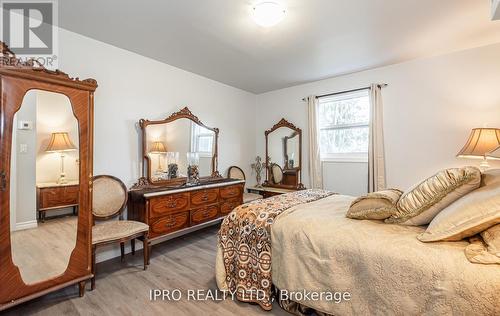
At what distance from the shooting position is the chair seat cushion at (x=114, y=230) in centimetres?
214

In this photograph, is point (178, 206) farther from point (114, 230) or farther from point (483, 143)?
point (483, 143)

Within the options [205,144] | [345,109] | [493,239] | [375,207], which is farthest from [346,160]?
[493,239]

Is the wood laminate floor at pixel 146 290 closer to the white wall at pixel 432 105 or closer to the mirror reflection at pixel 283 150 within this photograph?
the mirror reflection at pixel 283 150

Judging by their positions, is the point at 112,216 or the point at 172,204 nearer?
the point at 112,216

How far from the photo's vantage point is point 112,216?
257 centimetres

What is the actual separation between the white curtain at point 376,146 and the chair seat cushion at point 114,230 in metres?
3.03

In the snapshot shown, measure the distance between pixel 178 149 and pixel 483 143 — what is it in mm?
3534

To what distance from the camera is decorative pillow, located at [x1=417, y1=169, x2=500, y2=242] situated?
3.91 feet

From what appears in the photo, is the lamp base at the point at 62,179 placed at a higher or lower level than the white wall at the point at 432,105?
lower

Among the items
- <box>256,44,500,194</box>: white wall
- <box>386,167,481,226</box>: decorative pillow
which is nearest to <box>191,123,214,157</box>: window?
<box>256,44,500,194</box>: white wall

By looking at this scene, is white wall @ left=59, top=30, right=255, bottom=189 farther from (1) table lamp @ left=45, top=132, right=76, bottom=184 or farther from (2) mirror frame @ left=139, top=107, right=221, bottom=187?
(1) table lamp @ left=45, top=132, right=76, bottom=184

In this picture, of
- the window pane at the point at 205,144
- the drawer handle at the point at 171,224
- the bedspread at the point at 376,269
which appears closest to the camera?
the bedspread at the point at 376,269

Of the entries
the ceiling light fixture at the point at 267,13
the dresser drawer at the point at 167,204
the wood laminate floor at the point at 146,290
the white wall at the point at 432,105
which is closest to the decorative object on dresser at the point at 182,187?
the dresser drawer at the point at 167,204

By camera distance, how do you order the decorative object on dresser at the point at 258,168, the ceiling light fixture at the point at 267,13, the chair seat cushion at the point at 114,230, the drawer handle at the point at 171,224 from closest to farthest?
the ceiling light fixture at the point at 267,13 → the chair seat cushion at the point at 114,230 → the drawer handle at the point at 171,224 → the decorative object on dresser at the point at 258,168
